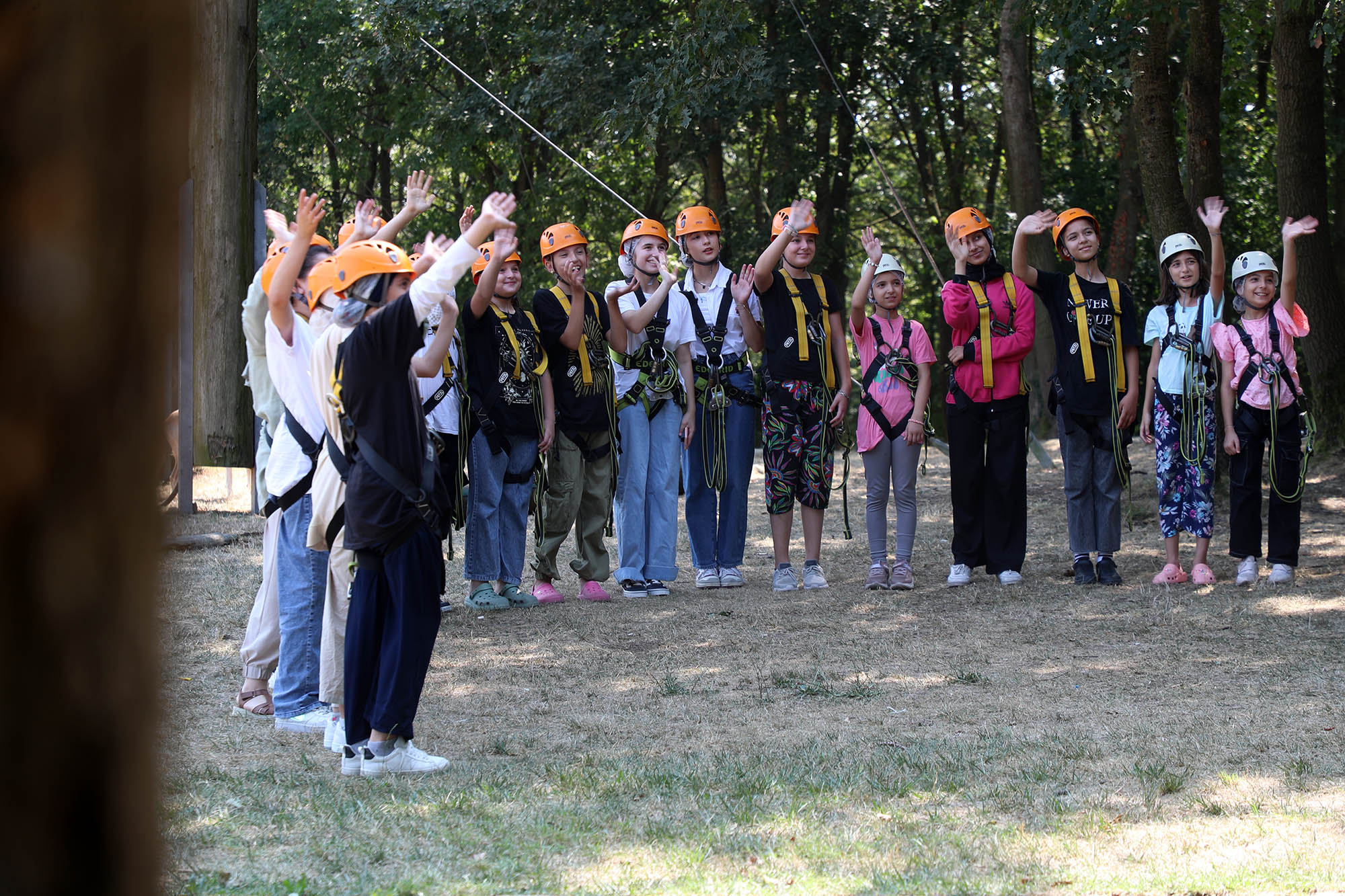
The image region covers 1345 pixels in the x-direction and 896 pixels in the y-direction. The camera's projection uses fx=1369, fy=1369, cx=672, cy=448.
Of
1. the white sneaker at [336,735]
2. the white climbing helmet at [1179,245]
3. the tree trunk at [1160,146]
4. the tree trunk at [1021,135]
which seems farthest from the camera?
the tree trunk at [1021,135]

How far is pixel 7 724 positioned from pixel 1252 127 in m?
24.4

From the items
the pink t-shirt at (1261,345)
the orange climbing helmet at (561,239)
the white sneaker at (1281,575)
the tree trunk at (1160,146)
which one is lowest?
the white sneaker at (1281,575)

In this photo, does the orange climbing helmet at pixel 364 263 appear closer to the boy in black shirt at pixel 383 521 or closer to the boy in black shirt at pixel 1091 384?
the boy in black shirt at pixel 383 521

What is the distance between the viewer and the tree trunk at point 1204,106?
11086 mm

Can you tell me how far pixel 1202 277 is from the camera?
8.03 m

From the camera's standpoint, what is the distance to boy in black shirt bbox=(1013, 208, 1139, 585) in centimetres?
800

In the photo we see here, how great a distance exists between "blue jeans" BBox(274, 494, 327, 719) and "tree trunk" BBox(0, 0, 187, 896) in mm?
4013

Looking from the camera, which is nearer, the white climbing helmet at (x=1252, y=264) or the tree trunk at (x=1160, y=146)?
the white climbing helmet at (x=1252, y=264)

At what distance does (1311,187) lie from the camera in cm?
1164

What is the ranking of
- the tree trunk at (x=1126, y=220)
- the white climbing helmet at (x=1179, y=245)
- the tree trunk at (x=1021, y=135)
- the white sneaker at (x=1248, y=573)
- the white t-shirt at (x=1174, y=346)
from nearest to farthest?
the white sneaker at (x=1248, y=573) → the white t-shirt at (x=1174, y=346) → the white climbing helmet at (x=1179, y=245) → the tree trunk at (x=1021, y=135) → the tree trunk at (x=1126, y=220)

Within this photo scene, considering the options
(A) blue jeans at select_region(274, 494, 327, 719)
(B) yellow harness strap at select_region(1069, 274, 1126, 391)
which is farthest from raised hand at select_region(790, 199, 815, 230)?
(A) blue jeans at select_region(274, 494, 327, 719)

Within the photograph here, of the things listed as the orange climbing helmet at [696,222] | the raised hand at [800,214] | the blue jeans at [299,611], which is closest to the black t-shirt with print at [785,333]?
the raised hand at [800,214]

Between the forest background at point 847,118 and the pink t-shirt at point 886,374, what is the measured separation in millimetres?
2486

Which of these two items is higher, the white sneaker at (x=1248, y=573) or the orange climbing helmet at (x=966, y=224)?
the orange climbing helmet at (x=966, y=224)
